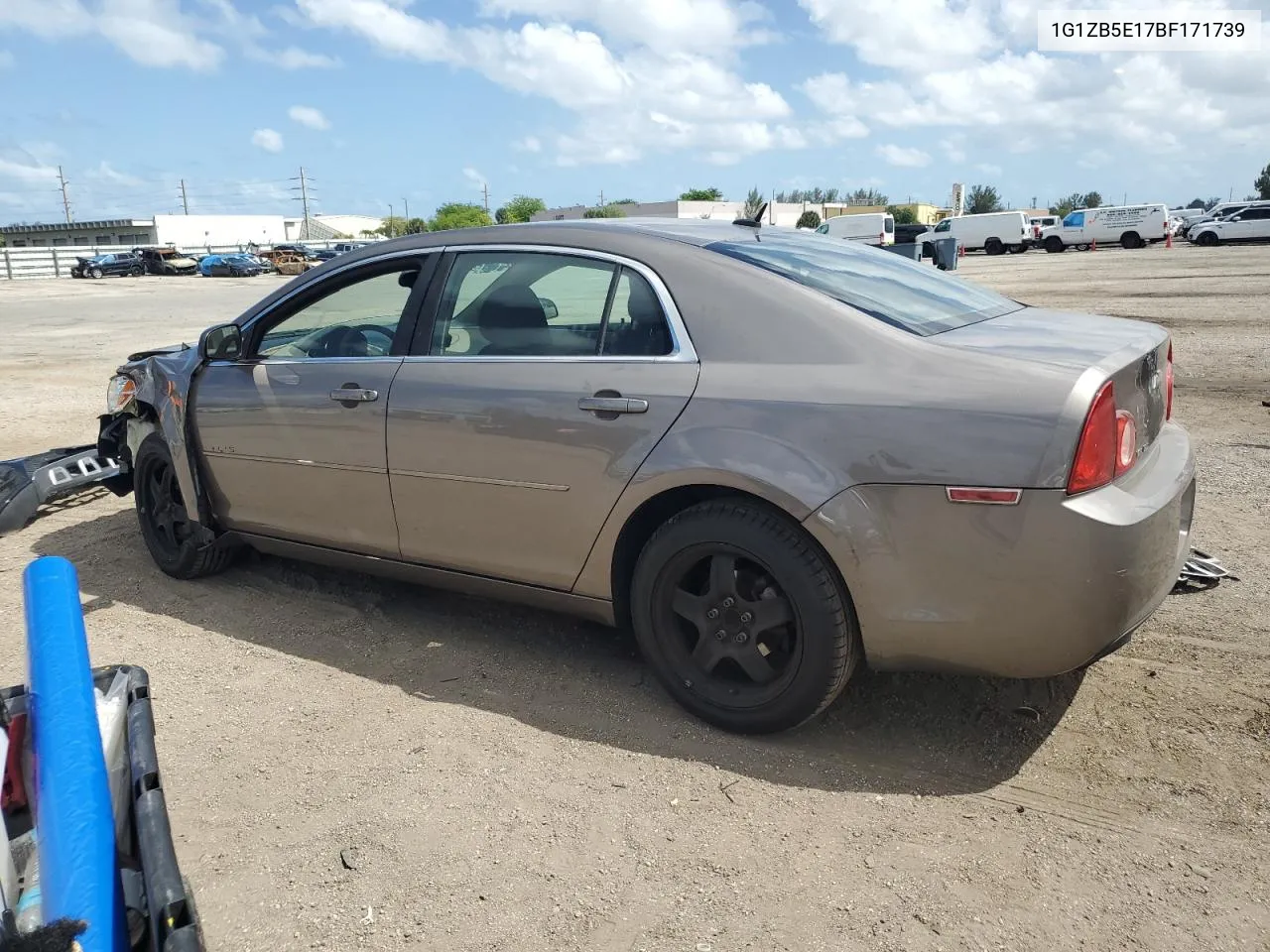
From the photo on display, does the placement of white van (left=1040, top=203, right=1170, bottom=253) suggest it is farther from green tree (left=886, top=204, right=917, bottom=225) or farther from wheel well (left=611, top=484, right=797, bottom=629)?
wheel well (left=611, top=484, right=797, bottom=629)

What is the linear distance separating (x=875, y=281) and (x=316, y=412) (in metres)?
2.28

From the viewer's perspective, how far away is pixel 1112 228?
44.9 metres

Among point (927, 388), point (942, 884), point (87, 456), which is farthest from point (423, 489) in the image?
point (87, 456)

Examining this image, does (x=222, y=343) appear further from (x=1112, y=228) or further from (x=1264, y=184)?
(x=1264, y=184)

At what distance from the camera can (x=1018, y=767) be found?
9.97 ft

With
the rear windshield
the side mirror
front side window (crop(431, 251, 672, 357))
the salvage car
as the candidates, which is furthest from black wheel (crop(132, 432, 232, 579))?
the rear windshield

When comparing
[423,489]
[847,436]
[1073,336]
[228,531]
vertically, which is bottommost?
[228,531]

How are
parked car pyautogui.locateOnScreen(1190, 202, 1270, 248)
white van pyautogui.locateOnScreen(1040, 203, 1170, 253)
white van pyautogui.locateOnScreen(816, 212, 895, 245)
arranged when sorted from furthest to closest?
white van pyautogui.locateOnScreen(1040, 203, 1170, 253) → white van pyautogui.locateOnScreen(816, 212, 895, 245) → parked car pyautogui.locateOnScreen(1190, 202, 1270, 248)

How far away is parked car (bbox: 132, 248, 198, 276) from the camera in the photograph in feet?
162

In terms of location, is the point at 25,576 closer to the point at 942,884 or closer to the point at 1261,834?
the point at 942,884

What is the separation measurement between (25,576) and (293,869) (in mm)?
1056

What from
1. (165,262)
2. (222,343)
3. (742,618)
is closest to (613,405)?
(742,618)

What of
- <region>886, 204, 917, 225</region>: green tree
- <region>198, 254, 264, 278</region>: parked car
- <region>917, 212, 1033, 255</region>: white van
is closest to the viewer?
<region>917, 212, 1033, 255</region>: white van

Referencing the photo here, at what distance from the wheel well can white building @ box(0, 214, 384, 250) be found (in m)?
97.4
